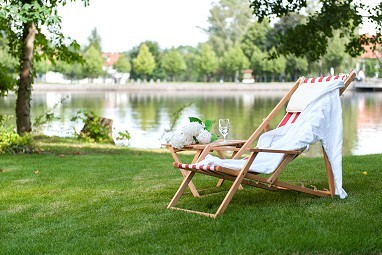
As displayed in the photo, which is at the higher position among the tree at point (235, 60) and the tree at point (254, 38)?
the tree at point (254, 38)

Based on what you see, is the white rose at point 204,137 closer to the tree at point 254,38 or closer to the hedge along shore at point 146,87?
the tree at point 254,38

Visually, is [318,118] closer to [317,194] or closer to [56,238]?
[317,194]

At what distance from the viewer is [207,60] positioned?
8400cm

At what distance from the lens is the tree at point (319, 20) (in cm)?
1051

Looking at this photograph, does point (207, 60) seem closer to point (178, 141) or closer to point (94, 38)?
point (94, 38)

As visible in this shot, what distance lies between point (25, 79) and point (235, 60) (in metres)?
68.6

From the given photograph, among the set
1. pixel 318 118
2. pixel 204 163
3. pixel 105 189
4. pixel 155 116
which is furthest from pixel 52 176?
pixel 155 116

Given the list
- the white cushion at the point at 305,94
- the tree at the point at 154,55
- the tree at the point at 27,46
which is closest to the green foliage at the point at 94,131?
the tree at the point at 27,46

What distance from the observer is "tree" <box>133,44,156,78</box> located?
87.9 m

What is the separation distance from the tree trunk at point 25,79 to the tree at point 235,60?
67.2 meters

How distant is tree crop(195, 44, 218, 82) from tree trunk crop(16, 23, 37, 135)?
235ft

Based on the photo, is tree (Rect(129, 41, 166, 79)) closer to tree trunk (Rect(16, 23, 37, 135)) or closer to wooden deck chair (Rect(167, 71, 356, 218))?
tree trunk (Rect(16, 23, 37, 135))

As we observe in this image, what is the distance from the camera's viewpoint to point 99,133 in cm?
1506

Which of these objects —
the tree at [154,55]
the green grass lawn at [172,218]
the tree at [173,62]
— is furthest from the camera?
the tree at [154,55]
